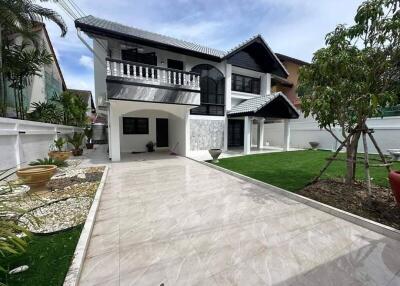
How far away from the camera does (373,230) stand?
351 centimetres

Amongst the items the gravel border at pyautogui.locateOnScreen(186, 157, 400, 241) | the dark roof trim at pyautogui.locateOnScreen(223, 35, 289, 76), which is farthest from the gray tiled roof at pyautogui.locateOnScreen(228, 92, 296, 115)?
the gravel border at pyautogui.locateOnScreen(186, 157, 400, 241)

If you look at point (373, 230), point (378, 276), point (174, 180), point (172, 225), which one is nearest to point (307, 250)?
point (378, 276)

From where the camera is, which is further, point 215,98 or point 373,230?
point 215,98

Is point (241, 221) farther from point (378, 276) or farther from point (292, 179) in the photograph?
point (292, 179)

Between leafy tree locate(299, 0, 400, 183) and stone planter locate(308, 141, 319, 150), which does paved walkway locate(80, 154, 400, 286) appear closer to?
leafy tree locate(299, 0, 400, 183)

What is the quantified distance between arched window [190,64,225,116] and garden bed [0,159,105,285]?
A: 29.1 feet

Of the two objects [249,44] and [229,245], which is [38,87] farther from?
[229,245]

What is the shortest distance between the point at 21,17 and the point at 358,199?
13.9 meters

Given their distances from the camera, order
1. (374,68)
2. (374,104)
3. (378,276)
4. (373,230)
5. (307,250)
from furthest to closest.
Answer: (374,68)
(374,104)
(373,230)
(307,250)
(378,276)

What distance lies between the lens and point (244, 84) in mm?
15820

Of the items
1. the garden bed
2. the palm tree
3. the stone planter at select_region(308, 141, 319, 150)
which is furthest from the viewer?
the stone planter at select_region(308, 141, 319, 150)

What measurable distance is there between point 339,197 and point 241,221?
280 centimetres

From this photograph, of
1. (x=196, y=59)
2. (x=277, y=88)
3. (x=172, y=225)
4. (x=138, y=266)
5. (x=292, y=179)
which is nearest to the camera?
(x=138, y=266)

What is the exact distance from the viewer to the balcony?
8375 mm
